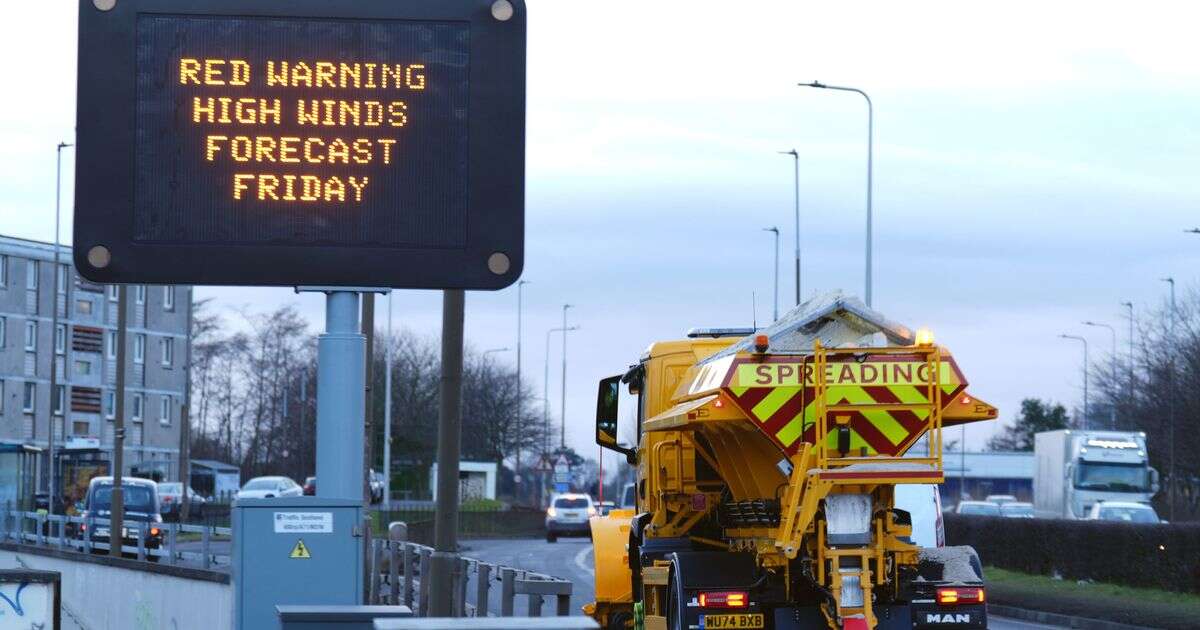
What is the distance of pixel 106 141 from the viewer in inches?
376

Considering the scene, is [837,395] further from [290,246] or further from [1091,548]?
[1091,548]

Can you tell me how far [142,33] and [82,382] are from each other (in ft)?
317

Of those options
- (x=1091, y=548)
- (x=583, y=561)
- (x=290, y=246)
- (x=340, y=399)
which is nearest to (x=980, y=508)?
(x=583, y=561)

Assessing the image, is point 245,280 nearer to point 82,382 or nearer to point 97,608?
point 97,608

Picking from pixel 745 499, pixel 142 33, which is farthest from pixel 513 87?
pixel 745 499

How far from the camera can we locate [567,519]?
199 ft

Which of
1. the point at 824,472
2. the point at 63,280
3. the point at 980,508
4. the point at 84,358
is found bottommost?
the point at 980,508

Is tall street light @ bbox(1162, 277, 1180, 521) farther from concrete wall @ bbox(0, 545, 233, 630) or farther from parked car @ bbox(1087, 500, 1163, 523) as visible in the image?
concrete wall @ bbox(0, 545, 233, 630)

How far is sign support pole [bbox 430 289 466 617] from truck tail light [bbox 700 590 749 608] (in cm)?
307

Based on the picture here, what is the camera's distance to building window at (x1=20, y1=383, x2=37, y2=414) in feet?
324

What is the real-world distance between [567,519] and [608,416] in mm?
42902

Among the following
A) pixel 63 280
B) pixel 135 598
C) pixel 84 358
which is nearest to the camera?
pixel 135 598

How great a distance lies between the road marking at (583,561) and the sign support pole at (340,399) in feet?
81.2

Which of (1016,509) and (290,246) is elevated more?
(290,246)
